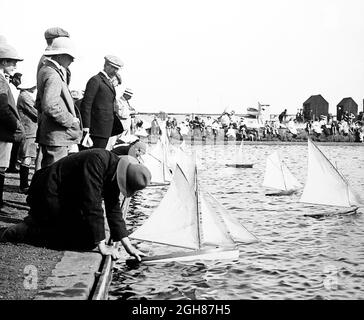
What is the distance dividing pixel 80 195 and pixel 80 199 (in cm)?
4

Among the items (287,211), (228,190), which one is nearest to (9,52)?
(287,211)

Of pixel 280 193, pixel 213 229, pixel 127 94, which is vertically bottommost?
pixel 213 229

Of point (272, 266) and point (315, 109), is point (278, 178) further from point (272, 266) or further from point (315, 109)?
point (315, 109)

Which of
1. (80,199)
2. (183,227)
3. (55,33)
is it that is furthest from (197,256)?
(55,33)

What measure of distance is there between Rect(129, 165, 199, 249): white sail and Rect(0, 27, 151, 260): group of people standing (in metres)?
0.77

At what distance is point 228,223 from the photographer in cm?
895

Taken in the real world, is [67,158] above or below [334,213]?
above

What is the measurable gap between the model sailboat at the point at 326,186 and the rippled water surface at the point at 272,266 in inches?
11.1


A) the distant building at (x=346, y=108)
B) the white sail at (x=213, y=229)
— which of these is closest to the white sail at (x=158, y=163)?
the white sail at (x=213, y=229)

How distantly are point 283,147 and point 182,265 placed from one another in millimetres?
32551

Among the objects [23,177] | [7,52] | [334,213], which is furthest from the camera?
[334,213]

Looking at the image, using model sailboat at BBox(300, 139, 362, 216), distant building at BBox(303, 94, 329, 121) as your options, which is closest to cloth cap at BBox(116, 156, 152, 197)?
model sailboat at BBox(300, 139, 362, 216)

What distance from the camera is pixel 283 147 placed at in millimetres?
39625
